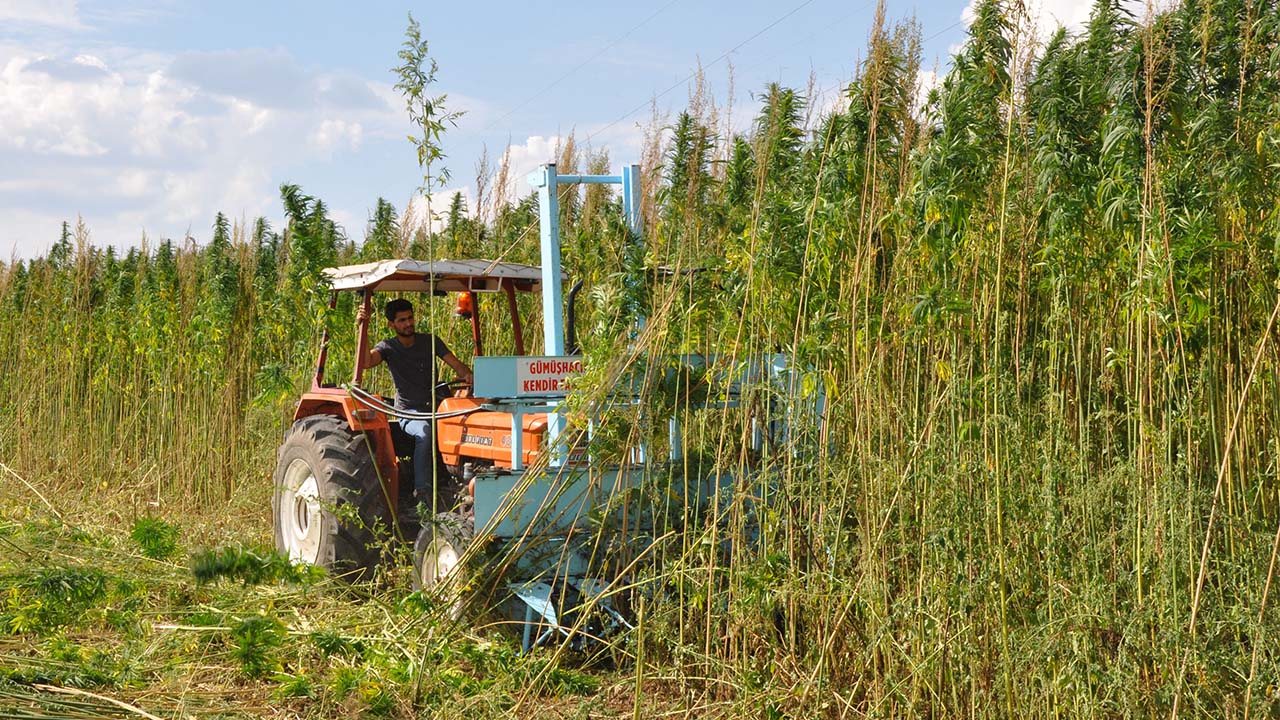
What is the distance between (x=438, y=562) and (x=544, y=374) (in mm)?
994

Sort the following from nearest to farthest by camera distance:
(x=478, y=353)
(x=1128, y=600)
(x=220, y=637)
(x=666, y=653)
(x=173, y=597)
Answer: (x=1128, y=600) → (x=666, y=653) → (x=220, y=637) → (x=173, y=597) → (x=478, y=353)

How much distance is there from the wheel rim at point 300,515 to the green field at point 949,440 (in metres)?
1.10

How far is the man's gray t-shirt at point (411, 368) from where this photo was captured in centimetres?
627

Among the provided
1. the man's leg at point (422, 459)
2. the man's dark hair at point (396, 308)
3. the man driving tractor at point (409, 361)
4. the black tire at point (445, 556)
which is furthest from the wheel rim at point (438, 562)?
the man's dark hair at point (396, 308)

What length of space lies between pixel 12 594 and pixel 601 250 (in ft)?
10.5

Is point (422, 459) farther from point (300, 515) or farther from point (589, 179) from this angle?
point (589, 179)

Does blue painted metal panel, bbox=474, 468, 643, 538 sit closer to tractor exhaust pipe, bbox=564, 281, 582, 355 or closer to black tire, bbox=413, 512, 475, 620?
black tire, bbox=413, 512, 475, 620

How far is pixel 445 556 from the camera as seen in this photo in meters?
5.20

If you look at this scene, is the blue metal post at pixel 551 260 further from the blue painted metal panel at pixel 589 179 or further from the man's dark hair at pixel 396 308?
the man's dark hair at pixel 396 308

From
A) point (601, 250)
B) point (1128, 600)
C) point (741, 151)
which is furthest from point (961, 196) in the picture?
point (741, 151)

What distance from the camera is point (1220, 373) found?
3.98 m

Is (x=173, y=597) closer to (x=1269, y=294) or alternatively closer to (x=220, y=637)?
(x=220, y=637)

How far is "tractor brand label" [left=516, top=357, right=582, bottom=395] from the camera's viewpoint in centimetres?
482

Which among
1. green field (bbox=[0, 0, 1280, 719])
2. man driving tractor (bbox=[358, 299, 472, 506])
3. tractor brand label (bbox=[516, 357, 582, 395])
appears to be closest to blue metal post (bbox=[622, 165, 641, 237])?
green field (bbox=[0, 0, 1280, 719])
